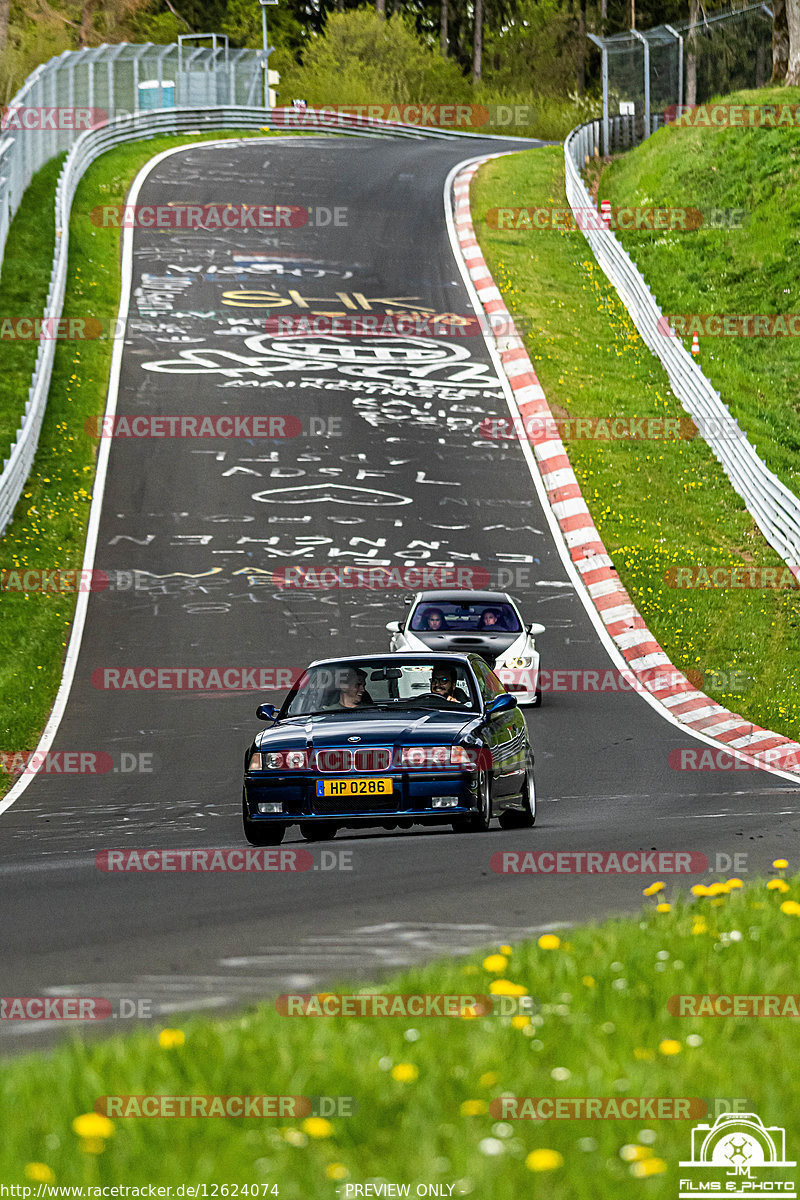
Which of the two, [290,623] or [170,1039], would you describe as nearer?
[170,1039]

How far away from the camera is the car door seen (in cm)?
1102

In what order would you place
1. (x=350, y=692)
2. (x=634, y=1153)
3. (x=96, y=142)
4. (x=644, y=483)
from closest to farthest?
(x=634, y=1153), (x=350, y=692), (x=644, y=483), (x=96, y=142)

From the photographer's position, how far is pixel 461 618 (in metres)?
19.2

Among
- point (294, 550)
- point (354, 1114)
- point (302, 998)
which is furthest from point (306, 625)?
point (354, 1114)

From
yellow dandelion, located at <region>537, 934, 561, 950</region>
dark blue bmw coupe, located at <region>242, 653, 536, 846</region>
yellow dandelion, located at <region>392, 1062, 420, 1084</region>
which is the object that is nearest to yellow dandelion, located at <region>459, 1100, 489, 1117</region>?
yellow dandelion, located at <region>392, 1062, 420, 1084</region>

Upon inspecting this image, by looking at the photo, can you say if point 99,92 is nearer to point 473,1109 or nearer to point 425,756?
point 425,756

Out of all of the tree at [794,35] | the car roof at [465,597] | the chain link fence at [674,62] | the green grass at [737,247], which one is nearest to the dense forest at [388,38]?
the chain link fence at [674,62]

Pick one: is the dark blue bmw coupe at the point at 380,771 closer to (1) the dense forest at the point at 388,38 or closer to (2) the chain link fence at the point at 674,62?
(2) the chain link fence at the point at 674,62

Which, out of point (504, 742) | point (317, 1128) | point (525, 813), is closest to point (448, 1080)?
point (317, 1128)

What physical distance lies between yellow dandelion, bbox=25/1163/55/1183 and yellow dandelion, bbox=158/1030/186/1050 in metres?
1.16

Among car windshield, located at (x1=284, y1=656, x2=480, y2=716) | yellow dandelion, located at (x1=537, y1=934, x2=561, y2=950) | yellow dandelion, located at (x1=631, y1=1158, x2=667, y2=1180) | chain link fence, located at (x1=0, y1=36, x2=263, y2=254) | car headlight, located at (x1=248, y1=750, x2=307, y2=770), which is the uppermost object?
chain link fence, located at (x1=0, y1=36, x2=263, y2=254)

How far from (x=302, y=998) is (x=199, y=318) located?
31.6m

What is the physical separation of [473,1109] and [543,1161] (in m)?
0.49

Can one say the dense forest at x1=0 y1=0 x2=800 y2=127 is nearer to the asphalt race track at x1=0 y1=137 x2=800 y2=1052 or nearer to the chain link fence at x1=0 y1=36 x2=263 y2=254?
the chain link fence at x1=0 y1=36 x2=263 y2=254
